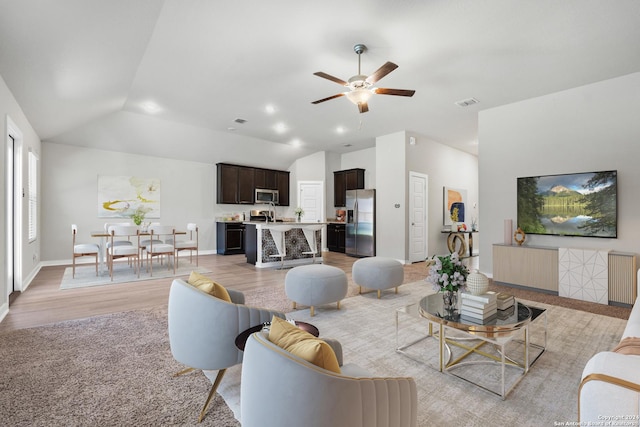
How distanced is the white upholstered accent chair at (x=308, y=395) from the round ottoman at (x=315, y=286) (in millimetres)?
2325

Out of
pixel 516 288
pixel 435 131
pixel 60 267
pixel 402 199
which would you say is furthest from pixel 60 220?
pixel 516 288

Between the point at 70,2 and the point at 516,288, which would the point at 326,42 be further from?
the point at 516,288

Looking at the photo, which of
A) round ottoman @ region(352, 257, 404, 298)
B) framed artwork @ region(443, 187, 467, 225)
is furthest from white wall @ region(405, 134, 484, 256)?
round ottoman @ region(352, 257, 404, 298)

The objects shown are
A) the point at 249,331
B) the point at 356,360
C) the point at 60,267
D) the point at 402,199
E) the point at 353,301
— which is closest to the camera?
the point at 249,331

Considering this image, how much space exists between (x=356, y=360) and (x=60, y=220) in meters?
7.29

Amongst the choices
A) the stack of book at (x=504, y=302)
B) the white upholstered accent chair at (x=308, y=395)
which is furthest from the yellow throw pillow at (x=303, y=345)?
the stack of book at (x=504, y=302)

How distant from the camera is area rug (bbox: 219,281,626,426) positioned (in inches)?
70.3

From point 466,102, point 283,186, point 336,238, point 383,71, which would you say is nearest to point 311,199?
point 283,186

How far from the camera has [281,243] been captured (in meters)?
6.34

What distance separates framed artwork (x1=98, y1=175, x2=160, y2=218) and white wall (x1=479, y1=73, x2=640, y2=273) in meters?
7.38

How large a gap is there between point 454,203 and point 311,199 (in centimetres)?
427

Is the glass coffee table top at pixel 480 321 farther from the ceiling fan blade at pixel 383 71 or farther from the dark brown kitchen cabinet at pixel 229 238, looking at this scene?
the dark brown kitchen cabinet at pixel 229 238

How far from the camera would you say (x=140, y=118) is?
638cm

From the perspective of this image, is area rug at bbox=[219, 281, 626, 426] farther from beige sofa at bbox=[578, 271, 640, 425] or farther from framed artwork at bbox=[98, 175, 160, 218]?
framed artwork at bbox=[98, 175, 160, 218]
